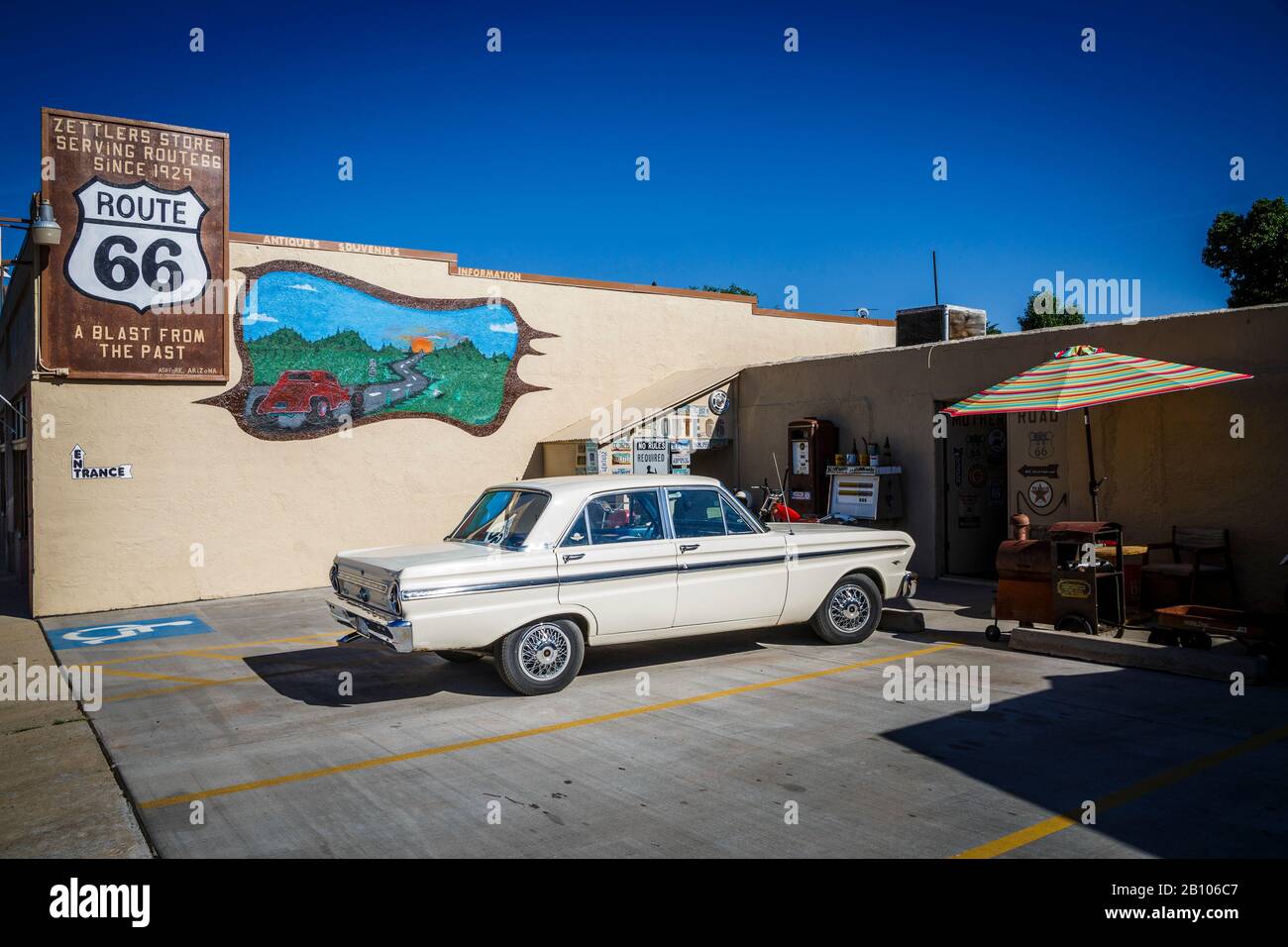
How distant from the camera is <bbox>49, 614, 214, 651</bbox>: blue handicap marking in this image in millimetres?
10365

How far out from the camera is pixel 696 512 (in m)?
8.23

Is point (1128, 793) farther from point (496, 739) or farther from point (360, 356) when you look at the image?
point (360, 356)

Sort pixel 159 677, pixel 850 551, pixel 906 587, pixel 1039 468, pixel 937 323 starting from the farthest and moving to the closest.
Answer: pixel 937 323
pixel 1039 468
pixel 906 587
pixel 850 551
pixel 159 677

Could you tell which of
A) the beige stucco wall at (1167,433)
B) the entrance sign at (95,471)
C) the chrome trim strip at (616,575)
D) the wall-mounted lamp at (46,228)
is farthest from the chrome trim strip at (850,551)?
the wall-mounted lamp at (46,228)

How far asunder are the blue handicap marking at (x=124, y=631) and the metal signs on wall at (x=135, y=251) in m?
3.34

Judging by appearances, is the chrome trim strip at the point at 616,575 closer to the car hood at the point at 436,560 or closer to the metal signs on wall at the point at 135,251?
the car hood at the point at 436,560

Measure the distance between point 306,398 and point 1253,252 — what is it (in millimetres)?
26863

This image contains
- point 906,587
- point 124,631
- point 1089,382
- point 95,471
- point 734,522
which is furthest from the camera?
point 95,471

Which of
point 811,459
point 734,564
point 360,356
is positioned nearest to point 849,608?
point 734,564

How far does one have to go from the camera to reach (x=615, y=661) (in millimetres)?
8609

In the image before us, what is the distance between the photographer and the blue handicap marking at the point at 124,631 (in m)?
→ 10.4

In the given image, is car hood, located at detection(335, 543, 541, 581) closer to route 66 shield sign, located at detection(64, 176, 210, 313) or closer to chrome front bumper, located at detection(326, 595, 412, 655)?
chrome front bumper, located at detection(326, 595, 412, 655)

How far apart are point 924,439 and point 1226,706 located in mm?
6835

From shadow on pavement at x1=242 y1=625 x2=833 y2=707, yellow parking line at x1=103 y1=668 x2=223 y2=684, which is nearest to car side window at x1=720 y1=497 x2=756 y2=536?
shadow on pavement at x1=242 y1=625 x2=833 y2=707
